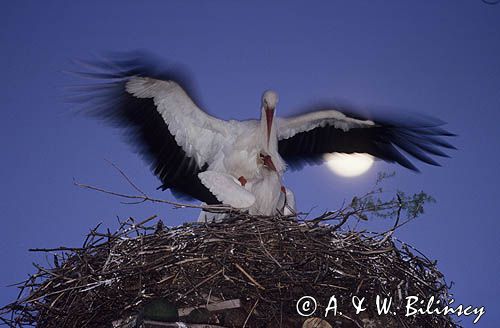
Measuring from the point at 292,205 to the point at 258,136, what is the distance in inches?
19.6

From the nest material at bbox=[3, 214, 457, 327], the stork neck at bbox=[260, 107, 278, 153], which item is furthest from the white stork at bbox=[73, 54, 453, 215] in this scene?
the nest material at bbox=[3, 214, 457, 327]

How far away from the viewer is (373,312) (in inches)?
141

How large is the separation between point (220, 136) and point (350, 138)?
106 cm

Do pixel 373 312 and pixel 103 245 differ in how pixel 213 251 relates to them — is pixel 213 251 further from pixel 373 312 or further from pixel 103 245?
pixel 373 312

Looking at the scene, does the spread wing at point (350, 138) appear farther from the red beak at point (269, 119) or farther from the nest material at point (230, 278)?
the nest material at point (230, 278)

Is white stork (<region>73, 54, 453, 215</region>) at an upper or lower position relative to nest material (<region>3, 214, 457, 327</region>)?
upper

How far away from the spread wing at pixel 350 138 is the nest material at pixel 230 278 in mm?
1533

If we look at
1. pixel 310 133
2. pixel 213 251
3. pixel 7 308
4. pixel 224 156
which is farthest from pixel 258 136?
pixel 7 308

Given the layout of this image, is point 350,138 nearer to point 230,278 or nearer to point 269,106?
point 269,106

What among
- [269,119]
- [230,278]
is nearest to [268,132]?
[269,119]

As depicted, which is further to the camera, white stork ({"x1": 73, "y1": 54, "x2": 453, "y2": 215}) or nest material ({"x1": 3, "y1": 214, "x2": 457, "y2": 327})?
white stork ({"x1": 73, "y1": 54, "x2": 453, "y2": 215})

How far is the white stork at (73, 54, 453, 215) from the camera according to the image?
4.67 meters

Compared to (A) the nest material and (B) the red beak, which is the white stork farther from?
(A) the nest material

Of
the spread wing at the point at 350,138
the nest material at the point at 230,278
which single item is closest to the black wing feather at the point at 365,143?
the spread wing at the point at 350,138
